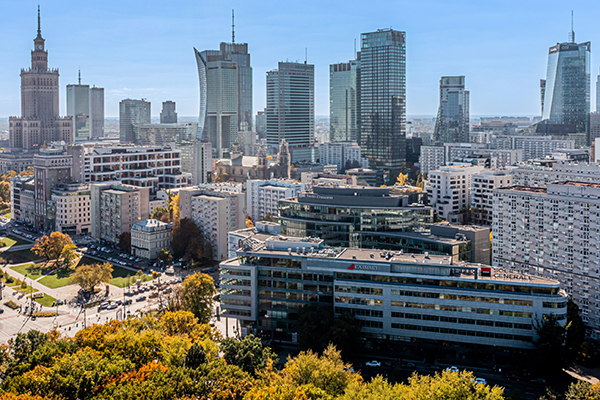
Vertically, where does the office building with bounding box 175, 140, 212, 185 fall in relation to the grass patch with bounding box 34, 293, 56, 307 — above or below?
above

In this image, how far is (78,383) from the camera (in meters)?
42.1

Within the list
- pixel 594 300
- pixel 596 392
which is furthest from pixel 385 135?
pixel 596 392

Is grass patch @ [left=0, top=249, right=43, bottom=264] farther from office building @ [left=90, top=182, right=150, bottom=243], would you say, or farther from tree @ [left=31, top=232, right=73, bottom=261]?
office building @ [left=90, top=182, right=150, bottom=243]

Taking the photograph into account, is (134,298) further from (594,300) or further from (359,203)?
(594,300)

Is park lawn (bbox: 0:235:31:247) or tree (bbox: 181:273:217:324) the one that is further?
park lawn (bbox: 0:235:31:247)

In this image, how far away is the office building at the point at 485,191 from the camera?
11606 cm

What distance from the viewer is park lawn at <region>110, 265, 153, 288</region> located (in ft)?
301

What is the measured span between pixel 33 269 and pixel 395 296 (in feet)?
223

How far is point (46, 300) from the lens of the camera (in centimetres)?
8419

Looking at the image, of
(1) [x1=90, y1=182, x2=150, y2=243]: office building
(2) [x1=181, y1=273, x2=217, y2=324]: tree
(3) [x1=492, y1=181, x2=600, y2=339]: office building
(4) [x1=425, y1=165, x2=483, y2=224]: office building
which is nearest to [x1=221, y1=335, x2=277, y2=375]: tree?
(2) [x1=181, y1=273, x2=217, y2=324]: tree

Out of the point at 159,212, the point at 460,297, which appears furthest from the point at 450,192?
the point at 460,297

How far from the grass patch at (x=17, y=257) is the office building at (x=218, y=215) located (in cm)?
3034

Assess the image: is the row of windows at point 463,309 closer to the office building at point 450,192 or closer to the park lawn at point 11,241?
the office building at point 450,192

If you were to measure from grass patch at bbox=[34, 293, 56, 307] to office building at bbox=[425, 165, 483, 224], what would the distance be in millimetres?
74651
